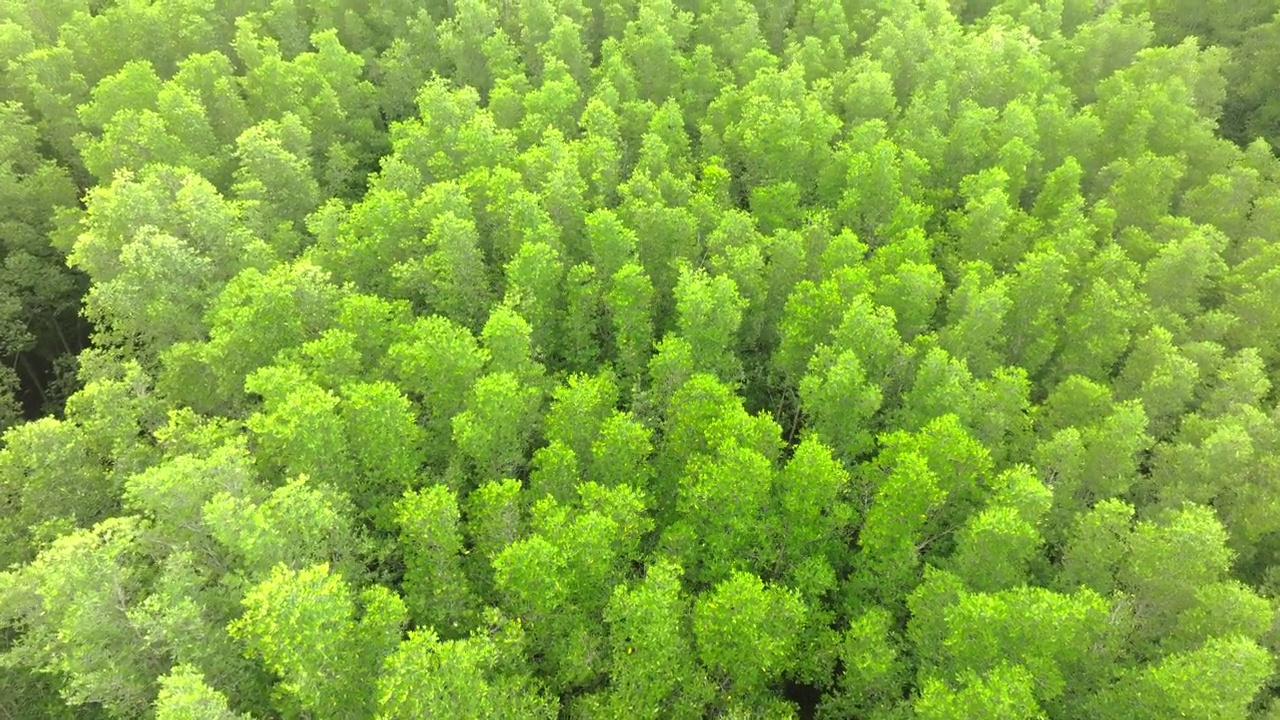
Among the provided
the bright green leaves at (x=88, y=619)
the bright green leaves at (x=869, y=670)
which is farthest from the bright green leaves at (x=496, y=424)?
the bright green leaves at (x=869, y=670)

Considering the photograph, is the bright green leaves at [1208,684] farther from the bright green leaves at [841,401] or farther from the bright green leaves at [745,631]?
the bright green leaves at [841,401]

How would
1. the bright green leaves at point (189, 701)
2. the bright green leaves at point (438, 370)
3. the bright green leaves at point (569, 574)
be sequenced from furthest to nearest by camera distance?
the bright green leaves at point (438, 370)
the bright green leaves at point (569, 574)
the bright green leaves at point (189, 701)

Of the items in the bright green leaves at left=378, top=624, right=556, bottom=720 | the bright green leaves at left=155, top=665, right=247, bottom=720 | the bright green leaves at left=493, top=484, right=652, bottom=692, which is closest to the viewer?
the bright green leaves at left=155, top=665, right=247, bottom=720

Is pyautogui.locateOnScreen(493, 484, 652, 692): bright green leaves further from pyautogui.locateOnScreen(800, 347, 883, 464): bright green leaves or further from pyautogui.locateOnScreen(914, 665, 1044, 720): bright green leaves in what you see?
pyautogui.locateOnScreen(914, 665, 1044, 720): bright green leaves

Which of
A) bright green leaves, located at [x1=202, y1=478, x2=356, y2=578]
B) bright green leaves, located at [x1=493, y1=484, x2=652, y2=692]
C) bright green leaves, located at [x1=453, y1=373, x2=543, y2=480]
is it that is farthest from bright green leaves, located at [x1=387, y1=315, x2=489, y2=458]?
bright green leaves, located at [x1=493, y1=484, x2=652, y2=692]

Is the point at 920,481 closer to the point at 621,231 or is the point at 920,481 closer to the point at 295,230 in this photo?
the point at 621,231

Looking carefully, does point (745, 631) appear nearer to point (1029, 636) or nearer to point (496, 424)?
point (1029, 636)

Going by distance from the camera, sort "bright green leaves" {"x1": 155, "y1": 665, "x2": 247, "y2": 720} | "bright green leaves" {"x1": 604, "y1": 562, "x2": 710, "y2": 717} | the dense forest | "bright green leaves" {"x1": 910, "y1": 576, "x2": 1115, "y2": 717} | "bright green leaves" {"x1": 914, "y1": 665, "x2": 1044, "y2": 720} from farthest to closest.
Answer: the dense forest → "bright green leaves" {"x1": 910, "y1": 576, "x2": 1115, "y2": 717} → "bright green leaves" {"x1": 604, "y1": 562, "x2": 710, "y2": 717} → "bright green leaves" {"x1": 914, "y1": 665, "x2": 1044, "y2": 720} → "bright green leaves" {"x1": 155, "y1": 665, "x2": 247, "y2": 720}

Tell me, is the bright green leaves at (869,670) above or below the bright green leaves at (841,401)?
below
